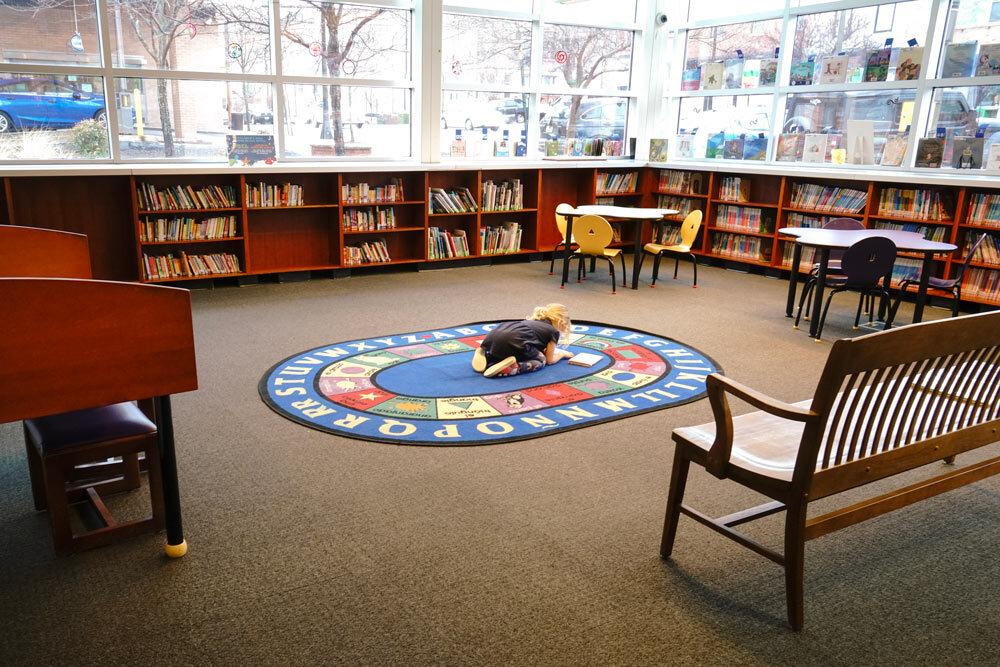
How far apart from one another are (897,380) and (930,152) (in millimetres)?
6186

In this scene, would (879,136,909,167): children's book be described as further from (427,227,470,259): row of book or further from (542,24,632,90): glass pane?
(427,227,470,259): row of book

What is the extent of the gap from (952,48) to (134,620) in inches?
327

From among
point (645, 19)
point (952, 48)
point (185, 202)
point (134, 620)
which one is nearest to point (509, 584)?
point (134, 620)

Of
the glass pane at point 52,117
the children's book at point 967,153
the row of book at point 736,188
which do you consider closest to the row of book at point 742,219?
the row of book at point 736,188

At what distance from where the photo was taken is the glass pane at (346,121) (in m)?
7.90

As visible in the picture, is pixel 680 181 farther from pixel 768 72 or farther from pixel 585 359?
pixel 585 359

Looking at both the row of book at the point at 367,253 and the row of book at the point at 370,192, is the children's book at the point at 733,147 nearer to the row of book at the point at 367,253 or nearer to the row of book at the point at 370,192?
the row of book at the point at 370,192

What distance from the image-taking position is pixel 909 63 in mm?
7609

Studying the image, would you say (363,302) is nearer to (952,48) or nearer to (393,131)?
(393,131)

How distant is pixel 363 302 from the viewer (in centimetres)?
682

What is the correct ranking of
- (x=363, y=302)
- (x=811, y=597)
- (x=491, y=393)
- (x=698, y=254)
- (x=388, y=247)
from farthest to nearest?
1. (x=698, y=254)
2. (x=388, y=247)
3. (x=363, y=302)
4. (x=491, y=393)
5. (x=811, y=597)

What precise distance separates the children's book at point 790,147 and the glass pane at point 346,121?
4.36 meters

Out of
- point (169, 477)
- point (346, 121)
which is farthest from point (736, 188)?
point (169, 477)

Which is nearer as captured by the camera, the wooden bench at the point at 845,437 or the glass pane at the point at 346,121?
the wooden bench at the point at 845,437
